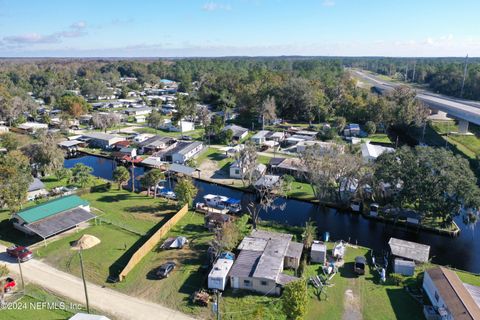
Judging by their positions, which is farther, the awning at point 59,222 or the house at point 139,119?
the house at point 139,119

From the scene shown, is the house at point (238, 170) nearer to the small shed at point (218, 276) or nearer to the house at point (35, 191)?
the small shed at point (218, 276)

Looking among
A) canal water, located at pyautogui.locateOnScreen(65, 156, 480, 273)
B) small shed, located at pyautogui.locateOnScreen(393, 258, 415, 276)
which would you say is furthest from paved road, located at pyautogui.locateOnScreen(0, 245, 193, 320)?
canal water, located at pyautogui.locateOnScreen(65, 156, 480, 273)

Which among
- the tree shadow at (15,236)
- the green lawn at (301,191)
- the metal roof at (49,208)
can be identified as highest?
the metal roof at (49,208)

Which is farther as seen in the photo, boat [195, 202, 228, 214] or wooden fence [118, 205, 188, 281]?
boat [195, 202, 228, 214]

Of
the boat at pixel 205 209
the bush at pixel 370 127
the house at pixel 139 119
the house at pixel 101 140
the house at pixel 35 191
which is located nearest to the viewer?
the boat at pixel 205 209

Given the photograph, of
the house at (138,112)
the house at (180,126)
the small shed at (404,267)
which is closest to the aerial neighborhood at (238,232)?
the small shed at (404,267)

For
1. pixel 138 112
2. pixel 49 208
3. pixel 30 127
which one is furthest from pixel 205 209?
pixel 138 112

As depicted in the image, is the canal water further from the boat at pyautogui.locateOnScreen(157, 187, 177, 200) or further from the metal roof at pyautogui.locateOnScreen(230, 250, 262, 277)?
the metal roof at pyautogui.locateOnScreen(230, 250, 262, 277)

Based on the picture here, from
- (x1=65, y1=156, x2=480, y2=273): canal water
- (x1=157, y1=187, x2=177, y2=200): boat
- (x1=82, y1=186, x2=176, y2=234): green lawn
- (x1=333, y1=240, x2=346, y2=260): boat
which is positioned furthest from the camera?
(x1=157, y1=187, x2=177, y2=200): boat
